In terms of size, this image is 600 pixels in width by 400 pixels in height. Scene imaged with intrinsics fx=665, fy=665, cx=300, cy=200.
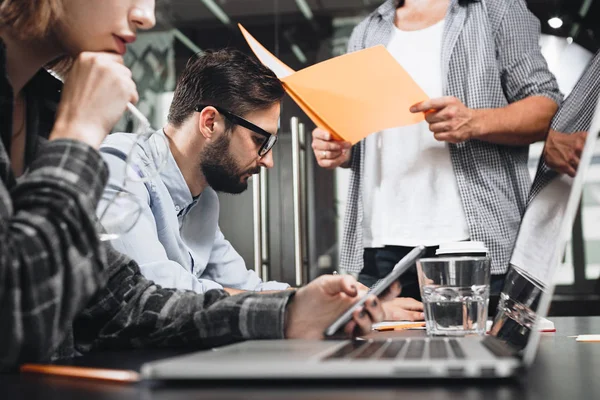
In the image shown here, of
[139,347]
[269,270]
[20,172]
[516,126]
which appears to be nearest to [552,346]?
[139,347]

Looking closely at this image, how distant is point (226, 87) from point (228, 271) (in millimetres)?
476

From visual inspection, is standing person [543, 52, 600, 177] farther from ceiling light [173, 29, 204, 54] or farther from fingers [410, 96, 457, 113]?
ceiling light [173, 29, 204, 54]

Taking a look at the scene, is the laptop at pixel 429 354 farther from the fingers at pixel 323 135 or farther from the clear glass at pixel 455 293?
the fingers at pixel 323 135

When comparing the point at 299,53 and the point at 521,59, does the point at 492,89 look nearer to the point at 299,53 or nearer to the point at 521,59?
the point at 521,59

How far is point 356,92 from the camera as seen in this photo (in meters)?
1.34

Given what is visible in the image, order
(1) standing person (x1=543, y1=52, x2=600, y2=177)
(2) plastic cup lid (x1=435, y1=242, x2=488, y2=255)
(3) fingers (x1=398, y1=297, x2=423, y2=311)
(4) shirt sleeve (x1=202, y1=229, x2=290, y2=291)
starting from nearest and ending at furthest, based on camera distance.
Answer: (1) standing person (x1=543, y1=52, x2=600, y2=177) < (2) plastic cup lid (x1=435, y1=242, x2=488, y2=255) < (3) fingers (x1=398, y1=297, x2=423, y2=311) < (4) shirt sleeve (x1=202, y1=229, x2=290, y2=291)

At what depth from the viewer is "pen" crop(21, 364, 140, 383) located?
0.49 m

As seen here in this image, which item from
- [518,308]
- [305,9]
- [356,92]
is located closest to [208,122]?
[356,92]

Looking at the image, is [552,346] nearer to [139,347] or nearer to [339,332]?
[339,332]

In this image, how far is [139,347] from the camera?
79cm

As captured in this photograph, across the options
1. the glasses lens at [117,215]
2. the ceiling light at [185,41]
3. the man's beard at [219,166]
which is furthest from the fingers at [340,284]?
the ceiling light at [185,41]

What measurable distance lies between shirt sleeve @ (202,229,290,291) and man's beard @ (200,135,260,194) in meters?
0.13

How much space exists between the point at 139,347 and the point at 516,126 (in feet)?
3.31

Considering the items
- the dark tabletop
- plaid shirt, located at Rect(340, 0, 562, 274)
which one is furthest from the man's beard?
the dark tabletop
